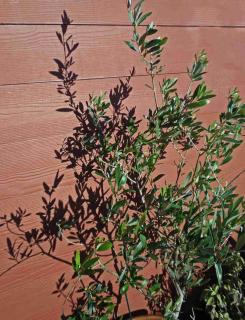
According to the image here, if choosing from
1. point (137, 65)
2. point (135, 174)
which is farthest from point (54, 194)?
point (137, 65)

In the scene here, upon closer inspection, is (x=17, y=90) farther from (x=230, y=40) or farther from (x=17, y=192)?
(x=230, y=40)

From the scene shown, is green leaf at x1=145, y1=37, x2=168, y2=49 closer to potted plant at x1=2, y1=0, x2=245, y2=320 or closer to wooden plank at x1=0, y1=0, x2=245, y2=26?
potted plant at x1=2, y1=0, x2=245, y2=320

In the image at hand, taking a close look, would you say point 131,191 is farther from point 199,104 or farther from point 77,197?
point 199,104

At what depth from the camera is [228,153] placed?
1499 mm

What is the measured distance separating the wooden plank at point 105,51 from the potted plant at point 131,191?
0.05 meters

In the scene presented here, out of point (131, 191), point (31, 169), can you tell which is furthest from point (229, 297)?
point (31, 169)

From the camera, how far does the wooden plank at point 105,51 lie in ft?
4.54

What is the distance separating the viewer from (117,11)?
162cm

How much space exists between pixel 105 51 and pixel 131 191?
570mm

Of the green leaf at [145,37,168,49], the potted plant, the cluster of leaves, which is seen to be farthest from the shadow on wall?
the cluster of leaves

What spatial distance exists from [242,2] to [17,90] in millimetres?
1331

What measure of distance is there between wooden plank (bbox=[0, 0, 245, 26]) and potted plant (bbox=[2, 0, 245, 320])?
66 millimetres

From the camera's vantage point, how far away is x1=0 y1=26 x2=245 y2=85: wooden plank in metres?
1.38

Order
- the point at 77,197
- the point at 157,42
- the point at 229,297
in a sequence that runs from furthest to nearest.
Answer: the point at 229,297, the point at 77,197, the point at 157,42
